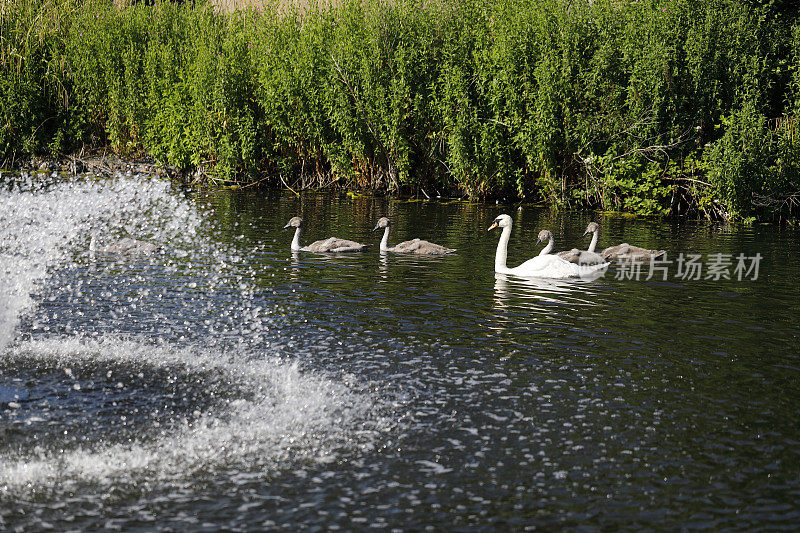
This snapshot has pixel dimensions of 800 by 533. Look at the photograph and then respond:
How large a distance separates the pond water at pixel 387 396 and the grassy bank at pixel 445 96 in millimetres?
12522

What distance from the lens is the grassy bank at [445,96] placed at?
1331 inches

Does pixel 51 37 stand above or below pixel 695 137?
above

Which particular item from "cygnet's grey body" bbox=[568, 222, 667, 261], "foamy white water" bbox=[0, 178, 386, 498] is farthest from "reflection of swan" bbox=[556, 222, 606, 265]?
"foamy white water" bbox=[0, 178, 386, 498]

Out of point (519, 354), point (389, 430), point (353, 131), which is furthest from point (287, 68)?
point (389, 430)

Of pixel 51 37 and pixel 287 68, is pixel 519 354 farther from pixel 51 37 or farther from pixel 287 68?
pixel 51 37

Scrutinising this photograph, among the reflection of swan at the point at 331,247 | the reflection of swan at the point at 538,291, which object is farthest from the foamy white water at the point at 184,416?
the reflection of swan at the point at 331,247

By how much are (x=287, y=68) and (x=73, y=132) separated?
51.1 ft

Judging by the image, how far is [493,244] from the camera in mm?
26281

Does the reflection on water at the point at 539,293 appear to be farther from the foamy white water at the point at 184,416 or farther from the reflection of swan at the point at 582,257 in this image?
the foamy white water at the point at 184,416

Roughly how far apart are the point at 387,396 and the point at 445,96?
27.7m

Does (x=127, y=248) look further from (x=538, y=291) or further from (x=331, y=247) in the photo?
(x=538, y=291)

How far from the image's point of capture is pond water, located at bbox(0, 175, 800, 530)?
8.85m

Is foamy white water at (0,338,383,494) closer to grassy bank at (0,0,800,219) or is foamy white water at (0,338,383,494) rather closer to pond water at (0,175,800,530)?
pond water at (0,175,800,530)

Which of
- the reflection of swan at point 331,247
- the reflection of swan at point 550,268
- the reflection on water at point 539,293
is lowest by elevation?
the reflection on water at point 539,293
